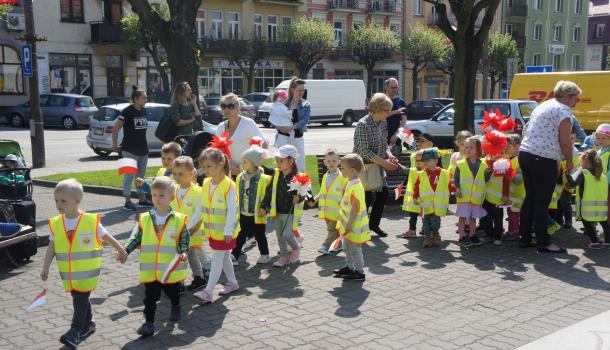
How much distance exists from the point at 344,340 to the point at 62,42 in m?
37.4

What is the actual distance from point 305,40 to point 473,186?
130ft

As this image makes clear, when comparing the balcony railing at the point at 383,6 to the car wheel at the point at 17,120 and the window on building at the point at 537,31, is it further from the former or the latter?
the car wheel at the point at 17,120

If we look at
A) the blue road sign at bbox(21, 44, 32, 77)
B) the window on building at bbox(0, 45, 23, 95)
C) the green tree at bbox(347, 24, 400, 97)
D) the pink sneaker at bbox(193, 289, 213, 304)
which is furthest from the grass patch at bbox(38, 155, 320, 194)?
the green tree at bbox(347, 24, 400, 97)

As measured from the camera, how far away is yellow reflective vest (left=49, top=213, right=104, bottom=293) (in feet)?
15.3

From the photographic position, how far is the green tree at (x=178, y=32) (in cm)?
1231

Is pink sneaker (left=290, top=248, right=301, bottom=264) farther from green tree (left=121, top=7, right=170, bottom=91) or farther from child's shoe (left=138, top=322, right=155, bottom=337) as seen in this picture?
green tree (left=121, top=7, right=170, bottom=91)

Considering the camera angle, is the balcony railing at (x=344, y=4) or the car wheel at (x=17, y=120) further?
the balcony railing at (x=344, y=4)

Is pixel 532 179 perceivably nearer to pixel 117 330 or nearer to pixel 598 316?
A: pixel 598 316

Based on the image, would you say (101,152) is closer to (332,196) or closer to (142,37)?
(332,196)

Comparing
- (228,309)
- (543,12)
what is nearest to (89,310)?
(228,309)

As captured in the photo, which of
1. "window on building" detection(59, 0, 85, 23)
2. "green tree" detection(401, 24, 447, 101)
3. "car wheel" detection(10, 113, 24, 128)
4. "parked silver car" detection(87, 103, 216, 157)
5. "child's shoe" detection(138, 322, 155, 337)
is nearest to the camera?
"child's shoe" detection(138, 322, 155, 337)

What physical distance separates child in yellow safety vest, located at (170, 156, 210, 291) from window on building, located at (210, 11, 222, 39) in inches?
1584

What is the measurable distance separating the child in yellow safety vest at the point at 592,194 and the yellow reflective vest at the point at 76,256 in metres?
5.42

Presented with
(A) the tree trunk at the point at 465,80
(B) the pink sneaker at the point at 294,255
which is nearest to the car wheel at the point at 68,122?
(A) the tree trunk at the point at 465,80
